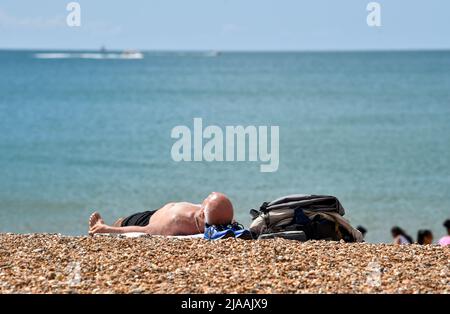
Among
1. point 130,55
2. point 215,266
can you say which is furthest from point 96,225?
point 130,55

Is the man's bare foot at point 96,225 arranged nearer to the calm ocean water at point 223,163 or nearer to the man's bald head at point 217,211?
the man's bald head at point 217,211

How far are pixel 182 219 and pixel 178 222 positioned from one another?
0.17ft

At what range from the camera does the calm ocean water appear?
25.0 m

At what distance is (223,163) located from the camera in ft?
105

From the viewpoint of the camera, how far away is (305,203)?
357 inches

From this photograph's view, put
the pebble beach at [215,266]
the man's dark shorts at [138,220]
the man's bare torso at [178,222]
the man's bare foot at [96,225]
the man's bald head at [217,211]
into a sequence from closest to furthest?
the pebble beach at [215,266] → the man's bald head at [217,211] → the man's bare torso at [178,222] → the man's bare foot at [96,225] → the man's dark shorts at [138,220]

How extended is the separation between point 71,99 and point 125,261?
64.3 meters

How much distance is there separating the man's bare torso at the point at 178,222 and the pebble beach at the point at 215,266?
0.83m

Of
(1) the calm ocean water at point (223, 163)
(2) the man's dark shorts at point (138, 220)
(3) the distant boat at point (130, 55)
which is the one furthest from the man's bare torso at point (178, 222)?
(3) the distant boat at point (130, 55)

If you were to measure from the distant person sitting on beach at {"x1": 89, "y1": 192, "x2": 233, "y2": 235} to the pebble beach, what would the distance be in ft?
2.35

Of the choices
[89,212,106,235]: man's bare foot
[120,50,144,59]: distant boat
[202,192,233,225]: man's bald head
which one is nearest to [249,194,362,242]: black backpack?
[202,192,233,225]: man's bald head

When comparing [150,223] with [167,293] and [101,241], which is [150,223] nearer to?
[101,241]

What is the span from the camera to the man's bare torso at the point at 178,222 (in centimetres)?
940

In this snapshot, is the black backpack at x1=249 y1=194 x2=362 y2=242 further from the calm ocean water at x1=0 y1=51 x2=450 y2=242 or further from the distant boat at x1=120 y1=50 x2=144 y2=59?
the distant boat at x1=120 y1=50 x2=144 y2=59
